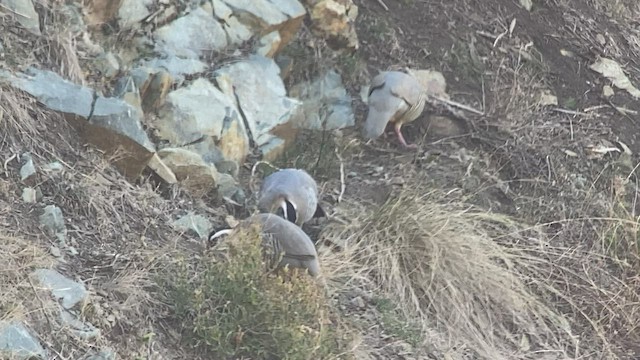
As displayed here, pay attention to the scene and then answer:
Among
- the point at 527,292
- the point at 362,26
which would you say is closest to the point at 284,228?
the point at 527,292

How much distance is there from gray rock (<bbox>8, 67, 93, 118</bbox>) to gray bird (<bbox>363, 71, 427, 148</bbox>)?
5.79ft

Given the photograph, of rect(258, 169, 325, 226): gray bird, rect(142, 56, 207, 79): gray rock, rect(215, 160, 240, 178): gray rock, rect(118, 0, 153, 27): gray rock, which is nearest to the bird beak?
rect(258, 169, 325, 226): gray bird

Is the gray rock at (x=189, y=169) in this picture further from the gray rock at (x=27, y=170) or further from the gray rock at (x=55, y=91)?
the gray rock at (x=27, y=170)

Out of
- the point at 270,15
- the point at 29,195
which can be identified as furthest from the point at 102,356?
the point at 270,15

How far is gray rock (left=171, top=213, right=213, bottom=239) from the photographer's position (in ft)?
13.6

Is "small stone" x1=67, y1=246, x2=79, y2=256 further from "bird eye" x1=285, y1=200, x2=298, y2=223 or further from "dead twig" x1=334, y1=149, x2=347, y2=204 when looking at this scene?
"dead twig" x1=334, y1=149, x2=347, y2=204

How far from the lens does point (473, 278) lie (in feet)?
15.1

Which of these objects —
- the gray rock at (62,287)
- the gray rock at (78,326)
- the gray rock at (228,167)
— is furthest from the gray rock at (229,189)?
the gray rock at (78,326)

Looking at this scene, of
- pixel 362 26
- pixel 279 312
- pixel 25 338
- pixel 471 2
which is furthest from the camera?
pixel 471 2

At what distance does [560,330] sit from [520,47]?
98.2 inches

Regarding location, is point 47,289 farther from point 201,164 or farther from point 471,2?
point 471,2

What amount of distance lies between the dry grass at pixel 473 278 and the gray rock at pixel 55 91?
131cm

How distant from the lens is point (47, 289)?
3.25 meters

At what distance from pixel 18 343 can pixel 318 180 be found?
7.94ft
